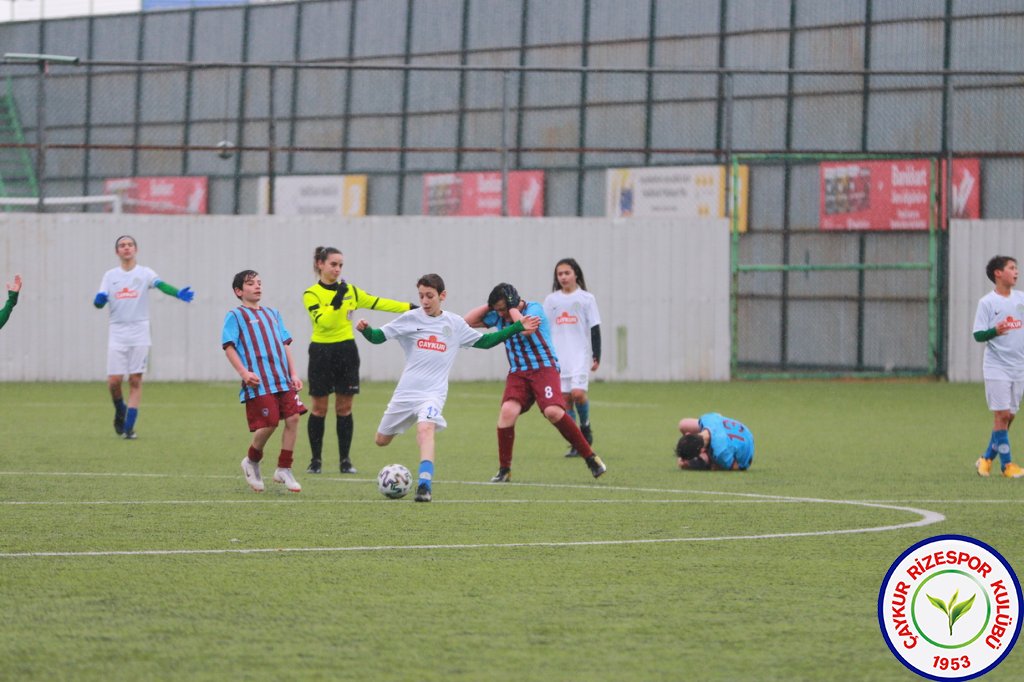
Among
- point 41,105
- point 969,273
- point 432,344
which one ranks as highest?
point 41,105

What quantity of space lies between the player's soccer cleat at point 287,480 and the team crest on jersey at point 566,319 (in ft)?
16.4

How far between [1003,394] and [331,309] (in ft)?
19.4

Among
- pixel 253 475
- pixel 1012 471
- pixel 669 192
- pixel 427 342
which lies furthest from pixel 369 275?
pixel 427 342

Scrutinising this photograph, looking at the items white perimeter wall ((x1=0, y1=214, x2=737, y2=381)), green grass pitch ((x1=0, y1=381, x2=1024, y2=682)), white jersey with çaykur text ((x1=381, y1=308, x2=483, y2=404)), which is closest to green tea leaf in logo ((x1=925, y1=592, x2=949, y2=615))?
green grass pitch ((x1=0, y1=381, x2=1024, y2=682))

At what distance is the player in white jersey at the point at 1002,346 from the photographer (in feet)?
47.6

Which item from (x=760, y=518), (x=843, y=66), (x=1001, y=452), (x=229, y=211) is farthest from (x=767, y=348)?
(x=760, y=518)

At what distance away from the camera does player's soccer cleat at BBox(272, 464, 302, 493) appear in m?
12.6

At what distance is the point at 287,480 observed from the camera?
12.7m

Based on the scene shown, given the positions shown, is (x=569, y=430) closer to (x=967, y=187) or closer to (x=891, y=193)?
(x=891, y=193)

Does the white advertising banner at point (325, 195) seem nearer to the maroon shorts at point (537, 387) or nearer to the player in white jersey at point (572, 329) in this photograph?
the player in white jersey at point (572, 329)

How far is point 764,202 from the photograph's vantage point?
32.6 meters

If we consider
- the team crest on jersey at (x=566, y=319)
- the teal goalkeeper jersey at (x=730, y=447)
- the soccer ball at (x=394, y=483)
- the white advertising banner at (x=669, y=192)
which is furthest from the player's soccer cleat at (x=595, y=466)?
the white advertising banner at (x=669, y=192)

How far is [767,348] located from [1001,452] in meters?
17.8

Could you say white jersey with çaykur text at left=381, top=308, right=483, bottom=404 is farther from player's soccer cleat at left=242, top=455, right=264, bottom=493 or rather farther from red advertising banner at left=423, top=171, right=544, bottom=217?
red advertising banner at left=423, top=171, right=544, bottom=217
